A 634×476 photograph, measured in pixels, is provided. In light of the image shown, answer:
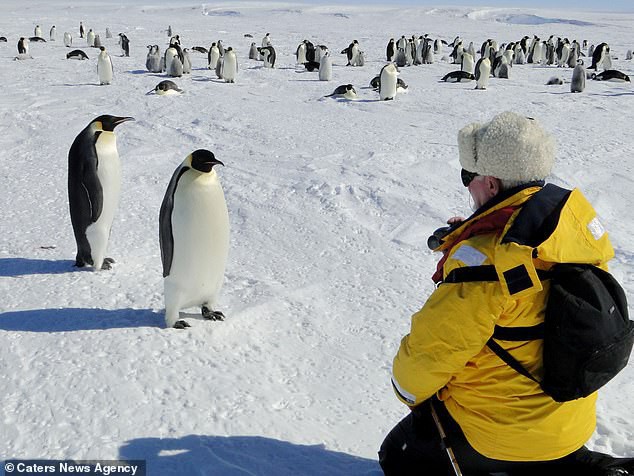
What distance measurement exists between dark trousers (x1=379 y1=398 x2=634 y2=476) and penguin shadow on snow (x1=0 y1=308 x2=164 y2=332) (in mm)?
1840

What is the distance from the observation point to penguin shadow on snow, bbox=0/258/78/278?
4.22 metres

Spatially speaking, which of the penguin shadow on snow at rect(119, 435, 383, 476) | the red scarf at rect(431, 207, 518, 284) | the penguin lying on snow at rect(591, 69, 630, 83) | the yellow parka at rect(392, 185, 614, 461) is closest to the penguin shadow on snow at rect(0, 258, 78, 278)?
the penguin shadow on snow at rect(119, 435, 383, 476)

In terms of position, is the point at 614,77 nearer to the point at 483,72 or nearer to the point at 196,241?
the point at 483,72

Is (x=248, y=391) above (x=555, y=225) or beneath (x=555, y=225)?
beneath

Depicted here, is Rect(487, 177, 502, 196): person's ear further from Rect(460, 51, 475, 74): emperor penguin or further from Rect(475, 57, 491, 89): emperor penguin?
Rect(460, 51, 475, 74): emperor penguin

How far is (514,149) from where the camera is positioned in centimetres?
169

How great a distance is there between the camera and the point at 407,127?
9.94m

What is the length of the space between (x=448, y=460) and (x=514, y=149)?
3.25ft

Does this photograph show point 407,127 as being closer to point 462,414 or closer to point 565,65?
point 462,414

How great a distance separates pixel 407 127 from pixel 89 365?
7.80 metres

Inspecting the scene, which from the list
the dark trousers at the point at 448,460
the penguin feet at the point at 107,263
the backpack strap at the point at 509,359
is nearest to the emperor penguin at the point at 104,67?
the penguin feet at the point at 107,263

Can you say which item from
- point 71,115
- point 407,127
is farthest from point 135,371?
point 71,115

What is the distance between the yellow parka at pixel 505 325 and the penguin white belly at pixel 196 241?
1830mm

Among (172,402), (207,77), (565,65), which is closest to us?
(172,402)
